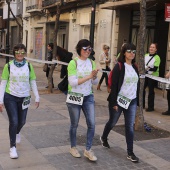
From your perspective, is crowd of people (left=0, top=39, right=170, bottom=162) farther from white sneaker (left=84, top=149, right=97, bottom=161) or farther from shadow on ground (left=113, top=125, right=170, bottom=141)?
shadow on ground (left=113, top=125, right=170, bottom=141)

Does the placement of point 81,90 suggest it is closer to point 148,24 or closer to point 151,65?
point 151,65

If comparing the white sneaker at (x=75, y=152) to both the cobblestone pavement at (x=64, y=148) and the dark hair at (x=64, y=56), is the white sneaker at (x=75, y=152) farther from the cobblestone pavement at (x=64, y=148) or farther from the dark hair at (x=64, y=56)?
the dark hair at (x=64, y=56)

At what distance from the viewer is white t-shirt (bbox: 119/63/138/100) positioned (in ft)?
16.0

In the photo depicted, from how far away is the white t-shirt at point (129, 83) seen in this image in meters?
4.87

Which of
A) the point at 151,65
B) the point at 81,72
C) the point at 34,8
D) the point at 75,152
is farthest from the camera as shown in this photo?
the point at 34,8

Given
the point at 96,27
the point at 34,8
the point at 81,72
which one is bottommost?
the point at 81,72

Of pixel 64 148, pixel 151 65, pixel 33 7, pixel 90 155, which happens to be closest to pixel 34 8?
pixel 33 7

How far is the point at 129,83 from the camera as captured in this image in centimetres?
489

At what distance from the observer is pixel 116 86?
4.91m

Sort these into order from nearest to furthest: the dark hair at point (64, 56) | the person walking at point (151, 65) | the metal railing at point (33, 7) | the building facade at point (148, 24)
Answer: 1. the person walking at point (151, 65)
2. the dark hair at point (64, 56)
3. the building facade at point (148, 24)
4. the metal railing at point (33, 7)

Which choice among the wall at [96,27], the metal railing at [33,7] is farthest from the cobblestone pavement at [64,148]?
the metal railing at [33,7]

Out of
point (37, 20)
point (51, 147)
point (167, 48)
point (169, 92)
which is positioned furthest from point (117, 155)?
point (37, 20)

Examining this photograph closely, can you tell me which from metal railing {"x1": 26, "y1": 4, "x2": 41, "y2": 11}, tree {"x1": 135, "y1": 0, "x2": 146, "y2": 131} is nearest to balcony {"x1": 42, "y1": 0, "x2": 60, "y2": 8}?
metal railing {"x1": 26, "y1": 4, "x2": 41, "y2": 11}

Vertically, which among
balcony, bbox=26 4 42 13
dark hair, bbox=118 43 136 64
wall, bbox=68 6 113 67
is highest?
balcony, bbox=26 4 42 13
